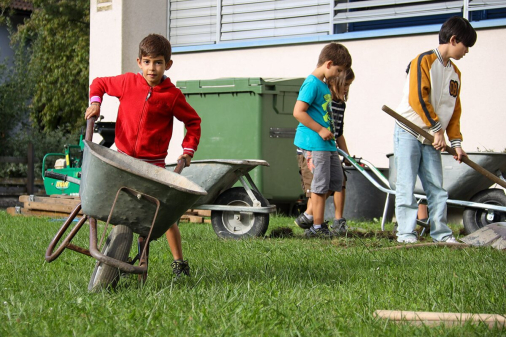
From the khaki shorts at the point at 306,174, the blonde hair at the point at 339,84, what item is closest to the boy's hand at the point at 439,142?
the khaki shorts at the point at 306,174

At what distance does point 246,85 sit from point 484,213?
315cm

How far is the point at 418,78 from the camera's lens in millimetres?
5898

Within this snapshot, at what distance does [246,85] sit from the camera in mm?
8648

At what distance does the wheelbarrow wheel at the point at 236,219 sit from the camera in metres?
6.65

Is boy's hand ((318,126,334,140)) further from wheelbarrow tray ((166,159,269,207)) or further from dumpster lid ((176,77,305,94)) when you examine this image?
dumpster lid ((176,77,305,94))

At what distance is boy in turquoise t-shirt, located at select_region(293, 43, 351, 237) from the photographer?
248 inches

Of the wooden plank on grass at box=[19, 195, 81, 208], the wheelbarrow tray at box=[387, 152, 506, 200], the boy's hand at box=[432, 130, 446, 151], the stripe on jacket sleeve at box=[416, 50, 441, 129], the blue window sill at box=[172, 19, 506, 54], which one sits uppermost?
the blue window sill at box=[172, 19, 506, 54]

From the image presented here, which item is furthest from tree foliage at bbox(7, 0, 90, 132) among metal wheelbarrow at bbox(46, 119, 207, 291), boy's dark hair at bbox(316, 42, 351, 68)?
metal wheelbarrow at bbox(46, 119, 207, 291)

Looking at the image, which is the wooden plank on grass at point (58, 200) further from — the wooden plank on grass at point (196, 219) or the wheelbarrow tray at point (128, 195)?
the wheelbarrow tray at point (128, 195)

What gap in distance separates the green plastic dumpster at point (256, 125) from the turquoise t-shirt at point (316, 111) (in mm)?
2187

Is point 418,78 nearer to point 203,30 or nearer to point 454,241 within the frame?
point 454,241

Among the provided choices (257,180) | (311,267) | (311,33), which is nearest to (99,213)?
(311,267)

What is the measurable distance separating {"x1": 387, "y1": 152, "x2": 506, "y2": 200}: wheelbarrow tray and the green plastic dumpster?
1.99 m

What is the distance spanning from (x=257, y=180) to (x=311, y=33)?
8.94 feet
